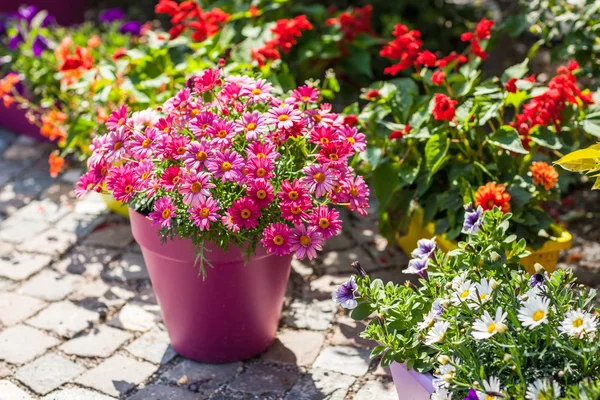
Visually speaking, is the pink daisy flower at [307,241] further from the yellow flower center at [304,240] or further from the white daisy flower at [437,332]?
the white daisy flower at [437,332]

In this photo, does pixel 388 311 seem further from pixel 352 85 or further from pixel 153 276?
pixel 352 85

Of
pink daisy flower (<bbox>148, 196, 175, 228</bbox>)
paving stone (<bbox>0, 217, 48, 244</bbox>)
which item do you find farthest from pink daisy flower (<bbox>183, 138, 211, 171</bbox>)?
paving stone (<bbox>0, 217, 48, 244</bbox>)

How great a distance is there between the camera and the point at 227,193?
222 centimetres

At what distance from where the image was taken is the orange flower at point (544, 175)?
8.43 feet

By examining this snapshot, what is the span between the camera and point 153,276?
252 centimetres

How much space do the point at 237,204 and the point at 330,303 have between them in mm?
930

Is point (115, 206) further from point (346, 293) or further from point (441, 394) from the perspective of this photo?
point (441, 394)

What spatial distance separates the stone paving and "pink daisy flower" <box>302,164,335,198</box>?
0.69 m

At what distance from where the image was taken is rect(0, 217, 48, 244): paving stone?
336cm

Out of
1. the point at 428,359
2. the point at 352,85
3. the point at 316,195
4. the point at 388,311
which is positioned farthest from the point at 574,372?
the point at 352,85

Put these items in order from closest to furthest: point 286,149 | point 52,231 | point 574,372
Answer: point 574,372, point 286,149, point 52,231

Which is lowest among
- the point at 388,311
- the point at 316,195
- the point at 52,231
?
the point at 52,231

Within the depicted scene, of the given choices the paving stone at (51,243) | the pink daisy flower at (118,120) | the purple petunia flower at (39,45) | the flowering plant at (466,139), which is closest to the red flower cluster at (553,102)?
the flowering plant at (466,139)

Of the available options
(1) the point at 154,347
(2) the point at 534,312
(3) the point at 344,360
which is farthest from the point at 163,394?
(2) the point at 534,312
